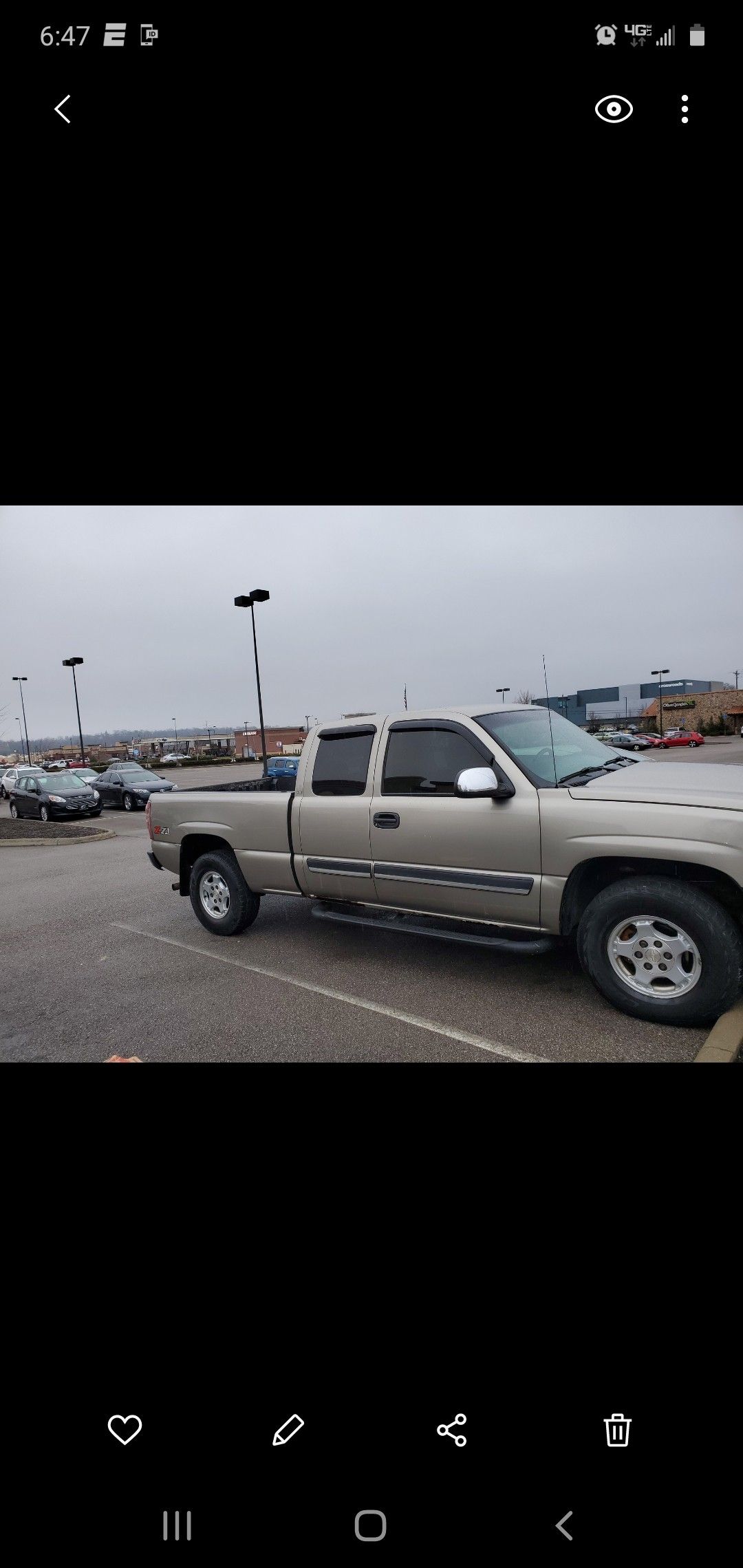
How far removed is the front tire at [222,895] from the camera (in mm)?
4793

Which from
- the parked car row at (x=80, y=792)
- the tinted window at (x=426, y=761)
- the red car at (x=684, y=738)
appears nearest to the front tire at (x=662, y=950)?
the tinted window at (x=426, y=761)

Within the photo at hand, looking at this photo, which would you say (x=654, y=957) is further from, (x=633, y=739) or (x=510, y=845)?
(x=633, y=739)

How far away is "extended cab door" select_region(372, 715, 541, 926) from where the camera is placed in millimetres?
3332

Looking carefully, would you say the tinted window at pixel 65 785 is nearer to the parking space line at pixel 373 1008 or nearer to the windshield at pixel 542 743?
the parking space line at pixel 373 1008

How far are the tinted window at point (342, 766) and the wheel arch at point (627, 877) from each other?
151 cm

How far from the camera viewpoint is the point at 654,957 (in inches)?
117
